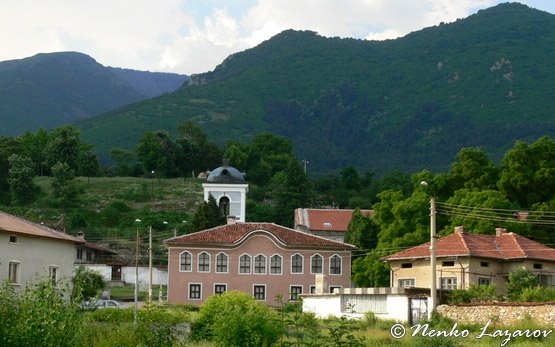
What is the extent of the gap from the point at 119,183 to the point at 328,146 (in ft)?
259

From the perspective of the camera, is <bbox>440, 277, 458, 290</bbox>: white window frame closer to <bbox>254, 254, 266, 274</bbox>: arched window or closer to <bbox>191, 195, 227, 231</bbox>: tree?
<bbox>254, 254, 266, 274</bbox>: arched window

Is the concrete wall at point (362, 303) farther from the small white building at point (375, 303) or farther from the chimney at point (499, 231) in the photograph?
the chimney at point (499, 231)

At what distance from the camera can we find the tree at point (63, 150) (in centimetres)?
11112

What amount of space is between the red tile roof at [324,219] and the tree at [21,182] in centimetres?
2472

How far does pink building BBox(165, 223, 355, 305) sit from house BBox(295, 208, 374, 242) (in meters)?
17.3

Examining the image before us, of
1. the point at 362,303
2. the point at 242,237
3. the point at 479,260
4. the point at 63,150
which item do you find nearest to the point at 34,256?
the point at 362,303

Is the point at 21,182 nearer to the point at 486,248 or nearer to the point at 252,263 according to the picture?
the point at 252,263

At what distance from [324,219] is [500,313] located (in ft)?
156

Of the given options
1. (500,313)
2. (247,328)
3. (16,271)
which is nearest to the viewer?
(247,328)

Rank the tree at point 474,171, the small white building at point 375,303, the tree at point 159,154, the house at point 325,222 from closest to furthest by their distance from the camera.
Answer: the small white building at point 375,303 → the tree at point 474,171 → the house at point 325,222 → the tree at point 159,154

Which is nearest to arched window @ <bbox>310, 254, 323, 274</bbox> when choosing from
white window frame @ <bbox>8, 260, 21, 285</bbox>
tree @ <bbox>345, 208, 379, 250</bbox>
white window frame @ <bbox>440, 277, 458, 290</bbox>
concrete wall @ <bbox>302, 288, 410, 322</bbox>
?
tree @ <bbox>345, 208, 379, 250</bbox>

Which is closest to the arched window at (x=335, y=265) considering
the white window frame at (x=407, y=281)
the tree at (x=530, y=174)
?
the tree at (x=530, y=174)

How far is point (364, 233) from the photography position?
69688 mm

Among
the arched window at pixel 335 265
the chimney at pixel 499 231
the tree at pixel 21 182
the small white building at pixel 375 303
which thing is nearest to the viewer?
the small white building at pixel 375 303
